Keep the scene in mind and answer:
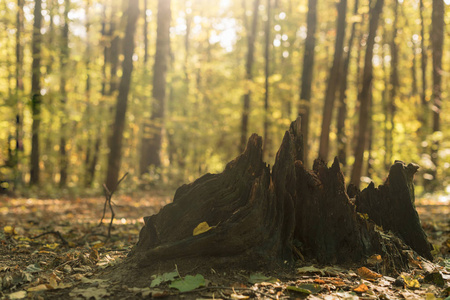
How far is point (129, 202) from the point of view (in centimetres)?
1150

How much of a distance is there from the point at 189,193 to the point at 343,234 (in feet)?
5.11

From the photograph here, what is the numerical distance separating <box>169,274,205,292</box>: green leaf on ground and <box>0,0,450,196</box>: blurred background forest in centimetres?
818

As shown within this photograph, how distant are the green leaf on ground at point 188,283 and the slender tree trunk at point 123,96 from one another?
1003 centimetres

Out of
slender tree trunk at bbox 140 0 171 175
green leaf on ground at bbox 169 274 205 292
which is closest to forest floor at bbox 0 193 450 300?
green leaf on ground at bbox 169 274 205 292

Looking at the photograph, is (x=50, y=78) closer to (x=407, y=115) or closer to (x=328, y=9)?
(x=328, y=9)

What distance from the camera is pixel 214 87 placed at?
23328 mm

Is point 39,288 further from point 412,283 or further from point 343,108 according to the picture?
point 343,108

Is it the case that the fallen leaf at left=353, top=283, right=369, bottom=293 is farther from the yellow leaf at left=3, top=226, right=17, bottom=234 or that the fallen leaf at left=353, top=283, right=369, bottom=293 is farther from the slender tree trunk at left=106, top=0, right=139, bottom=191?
the slender tree trunk at left=106, top=0, right=139, bottom=191

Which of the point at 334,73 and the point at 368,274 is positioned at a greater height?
the point at 334,73

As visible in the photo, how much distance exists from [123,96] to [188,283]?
10.4m

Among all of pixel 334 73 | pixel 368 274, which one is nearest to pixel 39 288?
pixel 368 274

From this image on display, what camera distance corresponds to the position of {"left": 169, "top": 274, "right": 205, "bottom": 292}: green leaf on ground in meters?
3.10

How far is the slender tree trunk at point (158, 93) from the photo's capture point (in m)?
16.0

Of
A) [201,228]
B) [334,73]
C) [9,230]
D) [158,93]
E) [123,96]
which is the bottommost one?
[9,230]
